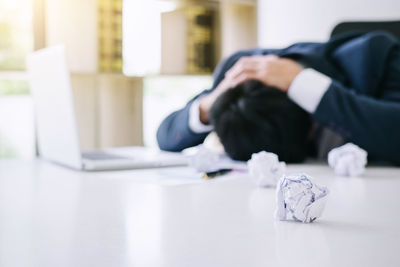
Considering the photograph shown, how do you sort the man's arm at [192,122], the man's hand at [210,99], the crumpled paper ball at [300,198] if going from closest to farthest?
1. the crumpled paper ball at [300,198]
2. the man's hand at [210,99]
3. the man's arm at [192,122]

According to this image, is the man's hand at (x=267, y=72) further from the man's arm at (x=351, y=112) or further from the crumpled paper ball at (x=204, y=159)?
the crumpled paper ball at (x=204, y=159)

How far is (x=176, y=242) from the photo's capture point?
0.52 metres

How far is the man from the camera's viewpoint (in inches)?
48.1

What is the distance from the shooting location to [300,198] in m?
0.61

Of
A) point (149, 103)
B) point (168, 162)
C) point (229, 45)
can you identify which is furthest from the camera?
point (229, 45)

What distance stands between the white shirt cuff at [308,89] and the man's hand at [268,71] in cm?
2

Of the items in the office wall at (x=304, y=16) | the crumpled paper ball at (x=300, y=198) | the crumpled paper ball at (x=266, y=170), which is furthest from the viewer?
the office wall at (x=304, y=16)

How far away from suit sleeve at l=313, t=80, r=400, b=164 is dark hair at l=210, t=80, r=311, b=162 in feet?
0.23

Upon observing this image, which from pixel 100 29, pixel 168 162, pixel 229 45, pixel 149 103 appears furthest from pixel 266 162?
pixel 229 45

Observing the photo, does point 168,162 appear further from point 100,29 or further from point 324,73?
point 100,29

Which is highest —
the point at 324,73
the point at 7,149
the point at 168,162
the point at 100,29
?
the point at 100,29

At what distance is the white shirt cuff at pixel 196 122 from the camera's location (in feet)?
4.77

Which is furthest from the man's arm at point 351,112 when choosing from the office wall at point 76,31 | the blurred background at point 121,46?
the office wall at point 76,31

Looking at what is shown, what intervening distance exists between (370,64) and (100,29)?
4.53 feet
